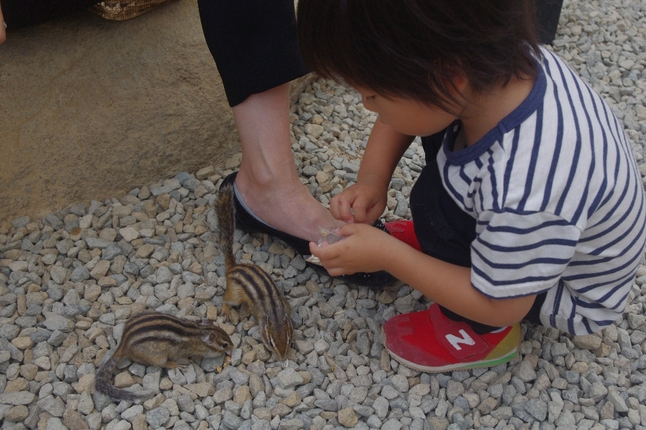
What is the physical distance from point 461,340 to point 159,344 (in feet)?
2.82

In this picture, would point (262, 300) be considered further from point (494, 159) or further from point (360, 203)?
point (494, 159)

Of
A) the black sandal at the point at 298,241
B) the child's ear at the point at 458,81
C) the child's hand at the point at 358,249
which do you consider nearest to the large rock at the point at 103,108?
the black sandal at the point at 298,241

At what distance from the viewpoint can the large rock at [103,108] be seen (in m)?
2.39

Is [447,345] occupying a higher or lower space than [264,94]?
lower

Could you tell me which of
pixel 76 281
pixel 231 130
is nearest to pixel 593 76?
pixel 231 130

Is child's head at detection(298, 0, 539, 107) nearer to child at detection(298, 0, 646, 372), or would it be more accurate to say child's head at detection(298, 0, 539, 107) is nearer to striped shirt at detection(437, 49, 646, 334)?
child at detection(298, 0, 646, 372)

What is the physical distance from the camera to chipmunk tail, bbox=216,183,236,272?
233cm

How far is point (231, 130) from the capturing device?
9.18 feet

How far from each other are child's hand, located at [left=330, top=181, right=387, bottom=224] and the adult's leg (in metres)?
0.25

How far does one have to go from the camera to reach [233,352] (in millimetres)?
2061

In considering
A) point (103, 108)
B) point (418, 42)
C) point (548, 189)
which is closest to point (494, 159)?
point (548, 189)

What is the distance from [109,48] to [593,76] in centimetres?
232

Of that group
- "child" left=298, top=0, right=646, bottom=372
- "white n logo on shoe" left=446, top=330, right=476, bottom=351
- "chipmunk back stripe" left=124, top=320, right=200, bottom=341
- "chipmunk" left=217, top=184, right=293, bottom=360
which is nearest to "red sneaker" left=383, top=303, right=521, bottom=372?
"white n logo on shoe" left=446, top=330, right=476, bottom=351

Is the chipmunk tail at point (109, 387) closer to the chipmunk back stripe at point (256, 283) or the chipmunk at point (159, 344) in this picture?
the chipmunk at point (159, 344)
